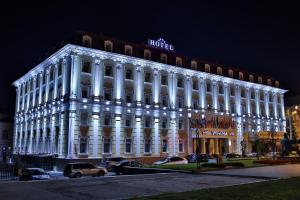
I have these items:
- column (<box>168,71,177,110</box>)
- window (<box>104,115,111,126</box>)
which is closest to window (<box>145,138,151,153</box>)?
column (<box>168,71,177,110</box>)

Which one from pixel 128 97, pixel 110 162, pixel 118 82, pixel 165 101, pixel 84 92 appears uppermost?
pixel 118 82

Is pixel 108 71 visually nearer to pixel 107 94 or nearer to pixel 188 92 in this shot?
pixel 107 94

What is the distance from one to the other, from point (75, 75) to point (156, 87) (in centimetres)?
1418

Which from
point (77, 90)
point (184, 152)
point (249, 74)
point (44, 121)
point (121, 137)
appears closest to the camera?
point (77, 90)

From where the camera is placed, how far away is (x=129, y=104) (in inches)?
1976

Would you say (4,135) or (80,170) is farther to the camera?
(4,135)

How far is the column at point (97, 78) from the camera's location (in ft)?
153

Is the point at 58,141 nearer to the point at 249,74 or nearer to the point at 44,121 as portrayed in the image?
the point at 44,121

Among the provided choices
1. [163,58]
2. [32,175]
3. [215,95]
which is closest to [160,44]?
[163,58]

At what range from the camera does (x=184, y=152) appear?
56156mm

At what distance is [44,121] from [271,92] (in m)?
50.2

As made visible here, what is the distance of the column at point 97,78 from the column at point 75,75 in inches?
88.9

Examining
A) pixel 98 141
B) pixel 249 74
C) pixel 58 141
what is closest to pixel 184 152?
pixel 98 141

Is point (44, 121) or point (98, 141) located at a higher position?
point (44, 121)
